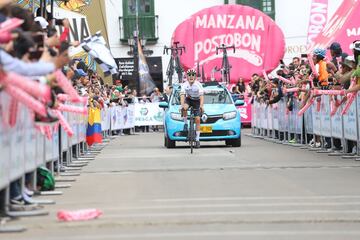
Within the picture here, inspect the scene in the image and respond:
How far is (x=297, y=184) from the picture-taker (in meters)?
12.5

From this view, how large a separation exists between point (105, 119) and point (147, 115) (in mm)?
10673

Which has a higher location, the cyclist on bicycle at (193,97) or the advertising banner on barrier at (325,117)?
the cyclist on bicycle at (193,97)

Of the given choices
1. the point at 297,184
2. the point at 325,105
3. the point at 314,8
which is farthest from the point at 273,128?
the point at 297,184

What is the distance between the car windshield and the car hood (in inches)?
16.7

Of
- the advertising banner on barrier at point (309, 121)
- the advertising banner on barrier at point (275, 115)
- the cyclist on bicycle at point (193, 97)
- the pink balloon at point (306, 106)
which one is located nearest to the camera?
the pink balloon at point (306, 106)

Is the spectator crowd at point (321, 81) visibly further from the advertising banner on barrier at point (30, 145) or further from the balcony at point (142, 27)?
the balcony at point (142, 27)

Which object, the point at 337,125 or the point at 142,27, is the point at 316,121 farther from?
the point at 142,27

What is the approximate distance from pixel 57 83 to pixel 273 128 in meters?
18.2

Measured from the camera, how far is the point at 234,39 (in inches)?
1719

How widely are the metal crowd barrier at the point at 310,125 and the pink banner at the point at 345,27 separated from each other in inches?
76.7

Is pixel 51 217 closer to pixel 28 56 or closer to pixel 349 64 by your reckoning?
pixel 28 56

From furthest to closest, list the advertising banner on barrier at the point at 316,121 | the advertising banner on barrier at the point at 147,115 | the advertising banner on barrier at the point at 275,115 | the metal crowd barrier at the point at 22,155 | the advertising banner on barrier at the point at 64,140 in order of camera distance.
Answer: the advertising banner on barrier at the point at 147,115 → the advertising banner on barrier at the point at 275,115 → the advertising banner on barrier at the point at 316,121 → the advertising banner on barrier at the point at 64,140 → the metal crowd barrier at the point at 22,155

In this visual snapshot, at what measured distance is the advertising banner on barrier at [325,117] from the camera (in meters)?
20.1

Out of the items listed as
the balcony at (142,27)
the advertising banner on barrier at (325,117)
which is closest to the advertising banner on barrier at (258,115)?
the advertising banner on barrier at (325,117)
